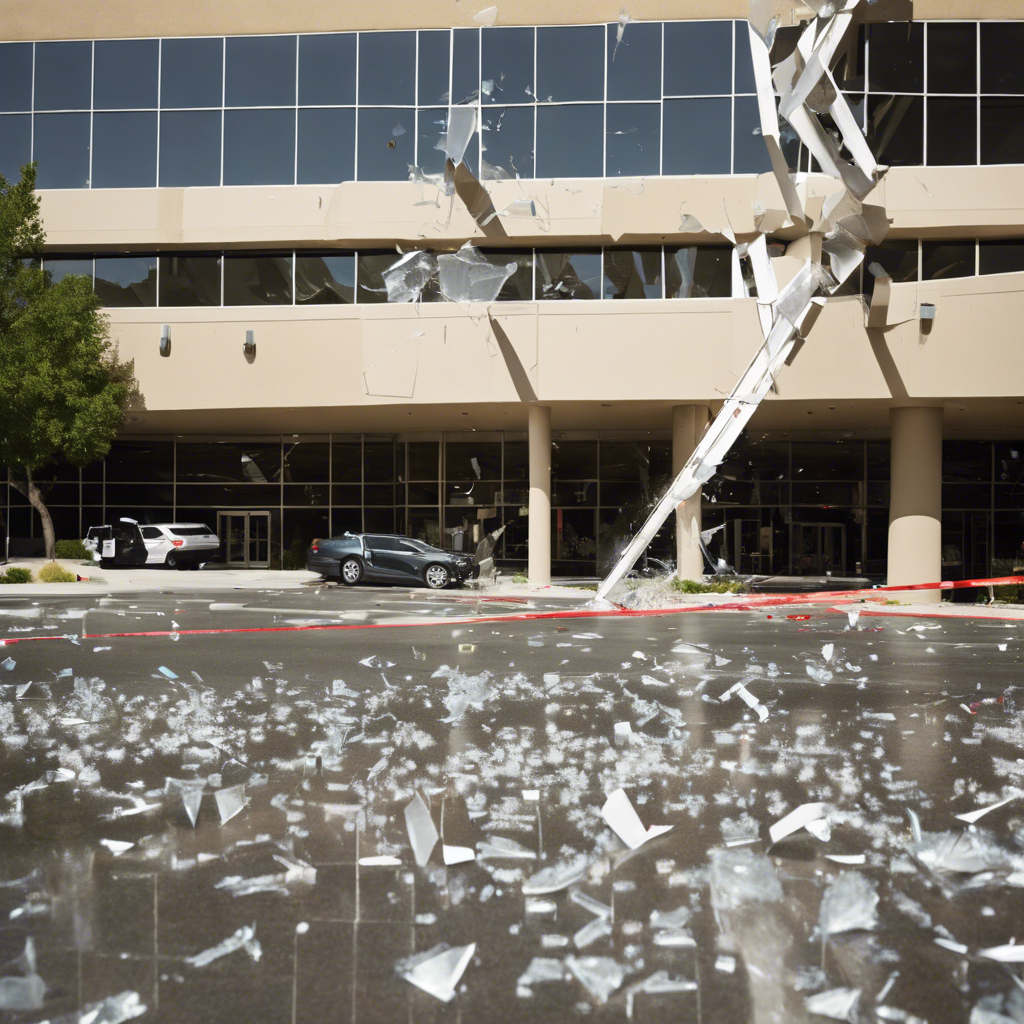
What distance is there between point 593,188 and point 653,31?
4237mm

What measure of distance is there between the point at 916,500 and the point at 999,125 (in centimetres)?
941

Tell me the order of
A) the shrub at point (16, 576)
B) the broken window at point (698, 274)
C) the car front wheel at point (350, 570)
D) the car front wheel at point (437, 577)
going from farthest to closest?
the car front wheel at point (350, 570), the car front wheel at point (437, 577), the broken window at point (698, 274), the shrub at point (16, 576)

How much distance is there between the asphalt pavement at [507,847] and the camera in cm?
320

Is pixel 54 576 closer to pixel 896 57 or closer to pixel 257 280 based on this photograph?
pixel 257 280

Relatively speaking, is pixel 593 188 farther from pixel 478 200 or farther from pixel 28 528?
pixel 28 528

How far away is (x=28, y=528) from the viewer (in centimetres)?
3362

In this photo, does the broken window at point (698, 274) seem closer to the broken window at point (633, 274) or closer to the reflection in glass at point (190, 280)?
the broken window at point (633, 274)

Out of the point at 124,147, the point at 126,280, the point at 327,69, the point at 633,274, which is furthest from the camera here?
the point at 124,147

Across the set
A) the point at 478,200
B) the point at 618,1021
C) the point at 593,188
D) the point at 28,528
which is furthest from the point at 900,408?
the point at 28,528

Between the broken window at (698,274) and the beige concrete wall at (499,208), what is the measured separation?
356 millimetres

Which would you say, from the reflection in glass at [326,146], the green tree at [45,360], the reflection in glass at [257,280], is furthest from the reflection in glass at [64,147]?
the reflection in glass at [326,146]

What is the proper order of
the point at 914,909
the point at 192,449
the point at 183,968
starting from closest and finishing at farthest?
the point at 183,968
the point at 914,909
the point at 192,449

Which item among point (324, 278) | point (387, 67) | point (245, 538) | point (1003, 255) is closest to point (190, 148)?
point (324, 278)

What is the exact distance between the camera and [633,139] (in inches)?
1016
